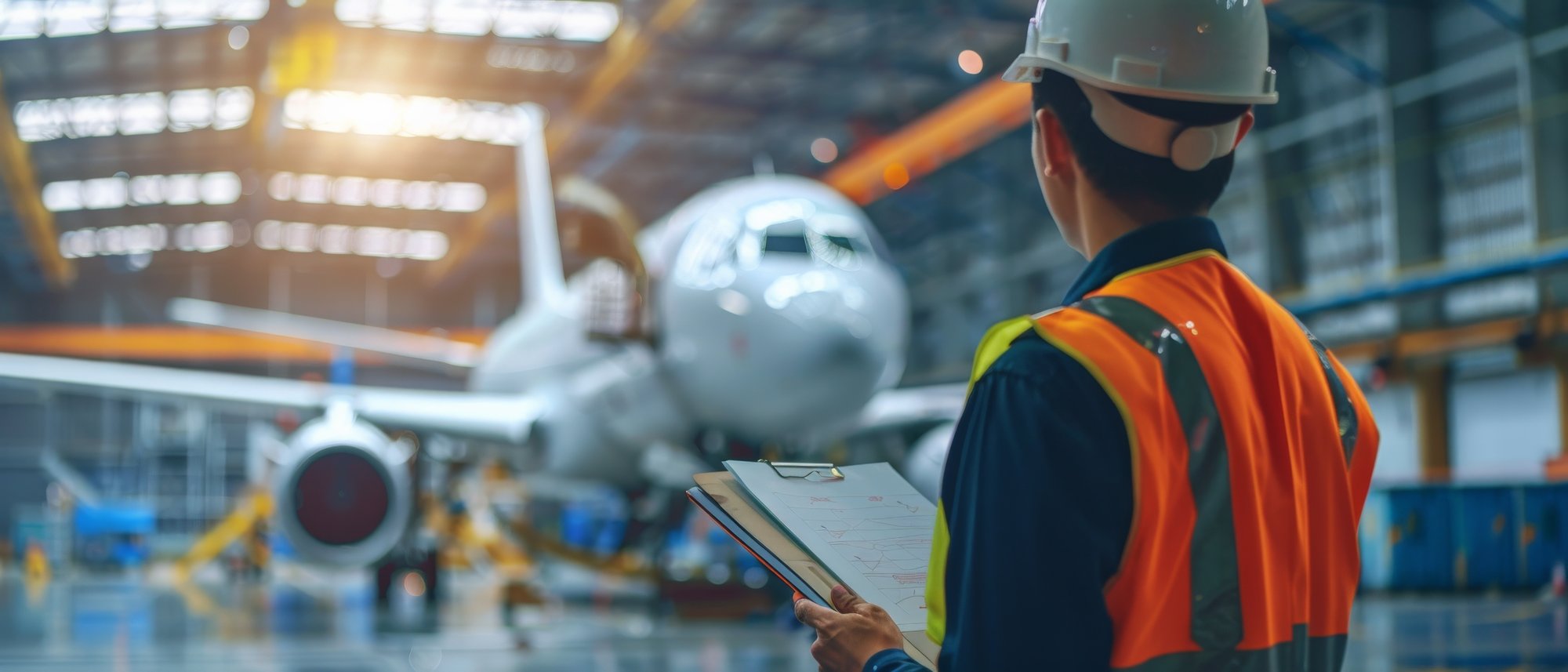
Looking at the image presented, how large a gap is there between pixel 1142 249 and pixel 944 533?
383 millimetres

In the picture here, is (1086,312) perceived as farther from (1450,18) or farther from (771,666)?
(1450,18)

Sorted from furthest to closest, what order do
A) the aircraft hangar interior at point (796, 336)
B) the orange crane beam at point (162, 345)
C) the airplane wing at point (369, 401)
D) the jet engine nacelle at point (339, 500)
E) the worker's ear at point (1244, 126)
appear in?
1. the orange crane beam at point (162, 345)
2. the airplane wing at point (369, 401)
3. the jet engine nacelle at point (339, 500)
4. the worker's ear at point (1244, 126)
5. the aircraft hangar interior at point (796, 336)

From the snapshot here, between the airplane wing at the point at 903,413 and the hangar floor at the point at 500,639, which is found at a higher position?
the airplane wing at the point at 903,413

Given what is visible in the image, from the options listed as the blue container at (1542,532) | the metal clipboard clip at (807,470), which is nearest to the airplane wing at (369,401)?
the blue container at (1542,532)

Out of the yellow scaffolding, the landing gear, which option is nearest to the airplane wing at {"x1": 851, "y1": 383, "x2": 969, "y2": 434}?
the landing gear

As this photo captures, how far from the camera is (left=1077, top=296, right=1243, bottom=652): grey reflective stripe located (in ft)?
4.32

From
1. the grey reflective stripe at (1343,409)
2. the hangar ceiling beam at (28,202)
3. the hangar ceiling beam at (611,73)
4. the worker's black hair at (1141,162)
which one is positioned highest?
the hangar ceiling beam at (611,73)

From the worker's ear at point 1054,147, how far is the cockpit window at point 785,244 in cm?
810

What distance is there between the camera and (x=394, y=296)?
45188mm

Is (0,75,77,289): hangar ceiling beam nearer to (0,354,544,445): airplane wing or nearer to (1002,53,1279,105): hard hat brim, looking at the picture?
(0,354,544,445): airplane wing

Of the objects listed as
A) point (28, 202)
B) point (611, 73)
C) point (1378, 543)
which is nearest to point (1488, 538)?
point (1378, 543)

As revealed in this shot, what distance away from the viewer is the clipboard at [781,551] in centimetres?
156

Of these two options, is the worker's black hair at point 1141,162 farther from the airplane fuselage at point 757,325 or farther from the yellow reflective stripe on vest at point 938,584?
the airplane fuselage at point 757,325

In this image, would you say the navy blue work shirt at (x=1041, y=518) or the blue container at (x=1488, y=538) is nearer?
the navy blue work shirt at (x=1041, y=518)
